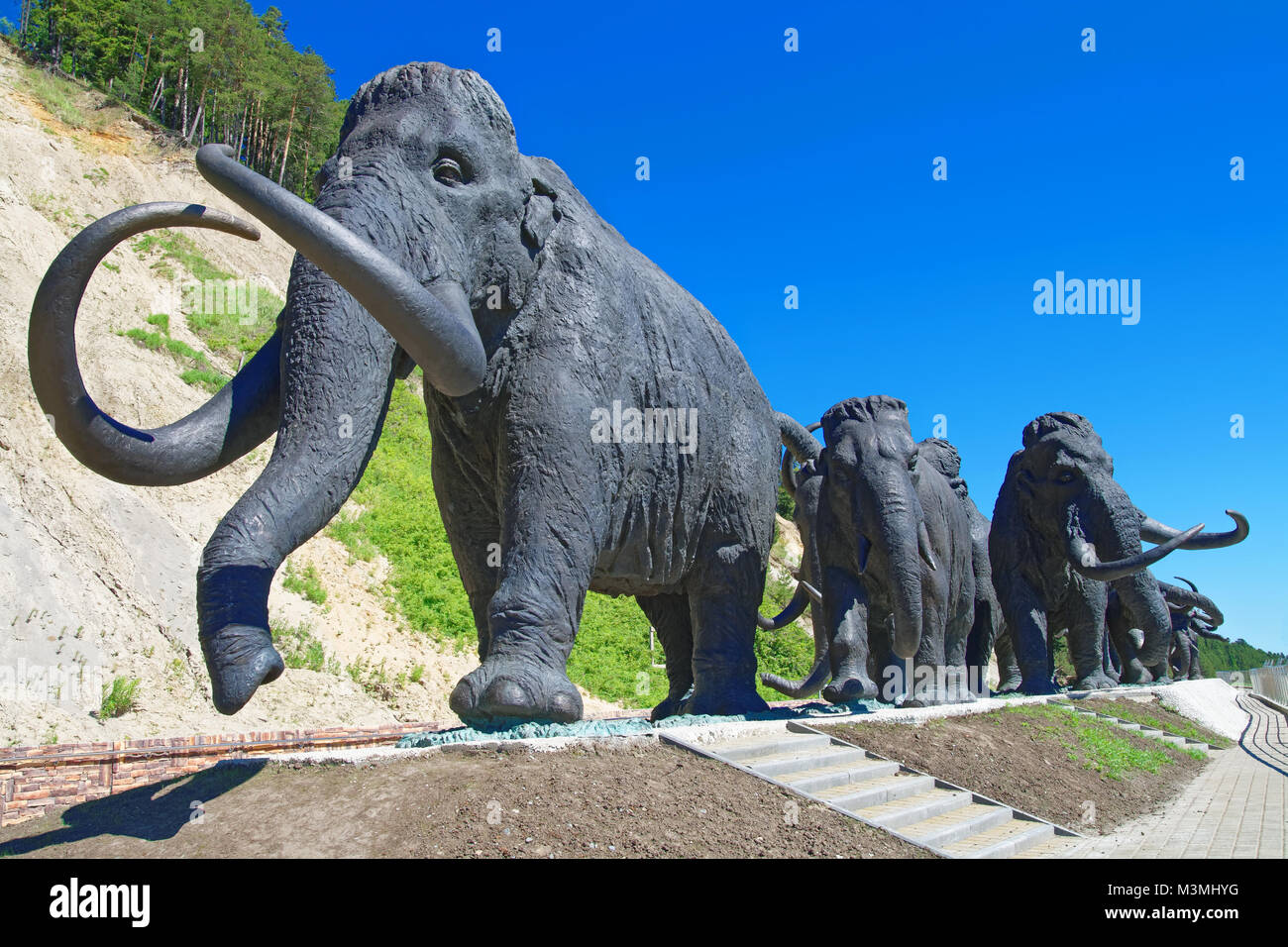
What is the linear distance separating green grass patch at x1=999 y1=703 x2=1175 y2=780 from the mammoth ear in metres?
5.47

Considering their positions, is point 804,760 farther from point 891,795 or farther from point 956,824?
point 956,824

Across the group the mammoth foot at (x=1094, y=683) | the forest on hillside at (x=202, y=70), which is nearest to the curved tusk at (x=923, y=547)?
the mammoth foot at (x=1094, y=683)

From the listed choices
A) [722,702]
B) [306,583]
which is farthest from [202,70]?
[722,702]

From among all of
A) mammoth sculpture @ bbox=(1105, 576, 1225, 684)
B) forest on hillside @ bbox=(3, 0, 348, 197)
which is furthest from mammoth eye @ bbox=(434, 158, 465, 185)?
forest on hillside @ bbox=(3, 0, 348, 197)

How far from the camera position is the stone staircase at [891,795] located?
462 cm

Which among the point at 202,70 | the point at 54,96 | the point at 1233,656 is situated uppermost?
the point at 202,70

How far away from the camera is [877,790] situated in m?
5.00

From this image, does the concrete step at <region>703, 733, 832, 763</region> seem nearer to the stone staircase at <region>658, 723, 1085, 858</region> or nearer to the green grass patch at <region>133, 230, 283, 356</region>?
the stone staircase at <region>658, 723, 1085, 858</region>

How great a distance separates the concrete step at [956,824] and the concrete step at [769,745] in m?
0.75

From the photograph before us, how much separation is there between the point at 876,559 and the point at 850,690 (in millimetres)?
1206

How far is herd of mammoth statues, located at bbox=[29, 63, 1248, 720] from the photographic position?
3.47 m

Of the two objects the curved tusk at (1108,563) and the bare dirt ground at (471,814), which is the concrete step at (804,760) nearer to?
the bare dirt ground at (471,814)

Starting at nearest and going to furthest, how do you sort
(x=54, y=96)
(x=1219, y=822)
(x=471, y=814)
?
(x=471, y=814), (x=1219, y=822), (x=54, y=96)

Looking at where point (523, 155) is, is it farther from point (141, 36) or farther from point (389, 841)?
point (141, 36)
